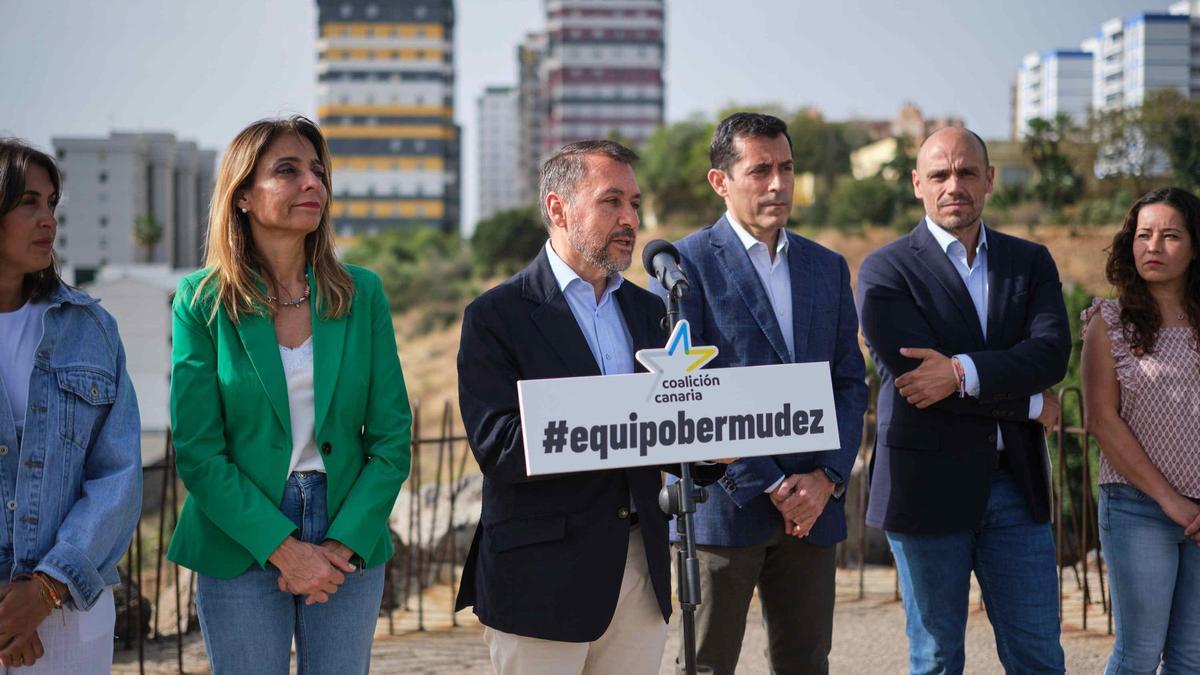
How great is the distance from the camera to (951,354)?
4145 millimetres

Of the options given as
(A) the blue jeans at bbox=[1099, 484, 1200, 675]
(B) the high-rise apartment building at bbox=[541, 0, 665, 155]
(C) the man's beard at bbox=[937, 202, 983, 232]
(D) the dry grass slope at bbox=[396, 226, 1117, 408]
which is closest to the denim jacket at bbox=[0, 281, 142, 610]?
(C) the man's beard at bbox=[937, 202, 983, 232]

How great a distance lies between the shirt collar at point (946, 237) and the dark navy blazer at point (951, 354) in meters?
0.02

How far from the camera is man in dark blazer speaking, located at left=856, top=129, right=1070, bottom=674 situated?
3977 mm

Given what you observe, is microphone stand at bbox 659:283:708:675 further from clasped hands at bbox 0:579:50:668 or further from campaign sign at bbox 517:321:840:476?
clasped hands at bbox 0:579:50:668

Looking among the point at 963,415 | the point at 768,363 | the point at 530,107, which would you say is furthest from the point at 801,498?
the point at 530,107

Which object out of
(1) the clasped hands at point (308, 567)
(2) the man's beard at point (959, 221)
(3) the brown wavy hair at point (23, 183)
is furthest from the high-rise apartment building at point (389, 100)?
(1) the clasped hands at point (308, 567)

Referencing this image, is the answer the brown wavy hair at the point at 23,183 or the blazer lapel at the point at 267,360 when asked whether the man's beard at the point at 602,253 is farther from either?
the brown wavy hair at the point at 23,183

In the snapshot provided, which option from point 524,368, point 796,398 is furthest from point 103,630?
point 796,398

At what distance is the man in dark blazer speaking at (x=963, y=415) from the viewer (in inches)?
157

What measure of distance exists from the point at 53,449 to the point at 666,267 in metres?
1.78

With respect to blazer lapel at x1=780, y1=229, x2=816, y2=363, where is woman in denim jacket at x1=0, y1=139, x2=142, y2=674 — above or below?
below

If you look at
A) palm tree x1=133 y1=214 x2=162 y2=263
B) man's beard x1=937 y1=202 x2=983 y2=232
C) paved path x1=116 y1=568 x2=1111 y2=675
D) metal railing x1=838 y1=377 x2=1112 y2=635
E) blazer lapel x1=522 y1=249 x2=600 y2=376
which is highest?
palm tree x1=133 y1=214 x2=162 y2=263

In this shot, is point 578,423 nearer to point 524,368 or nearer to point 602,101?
point 524,368

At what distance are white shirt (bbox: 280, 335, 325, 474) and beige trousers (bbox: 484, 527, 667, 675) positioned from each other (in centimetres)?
73
